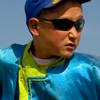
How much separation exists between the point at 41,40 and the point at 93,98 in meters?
0.77

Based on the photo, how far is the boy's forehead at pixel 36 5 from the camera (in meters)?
5.76

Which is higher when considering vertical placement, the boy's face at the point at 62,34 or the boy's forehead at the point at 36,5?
the boy's forehead at the point at 36,5

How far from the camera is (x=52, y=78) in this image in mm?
5891

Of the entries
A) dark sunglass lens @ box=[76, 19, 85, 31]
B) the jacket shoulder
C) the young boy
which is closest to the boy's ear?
the young boy

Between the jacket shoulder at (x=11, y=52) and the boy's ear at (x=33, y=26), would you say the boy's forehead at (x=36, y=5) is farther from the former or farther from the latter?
the jacket shoulder at (x=11, y=52)

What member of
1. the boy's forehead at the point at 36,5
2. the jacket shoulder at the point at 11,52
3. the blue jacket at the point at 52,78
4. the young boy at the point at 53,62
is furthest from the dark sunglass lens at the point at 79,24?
the jacket shoulder at the point at 11,52

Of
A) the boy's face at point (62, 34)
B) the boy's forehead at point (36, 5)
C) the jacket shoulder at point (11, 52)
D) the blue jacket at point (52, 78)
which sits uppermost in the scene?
the boy's forehead at point (36, 5)

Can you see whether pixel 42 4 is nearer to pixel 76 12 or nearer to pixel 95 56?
pixel 76 12

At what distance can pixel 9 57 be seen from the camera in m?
6.18

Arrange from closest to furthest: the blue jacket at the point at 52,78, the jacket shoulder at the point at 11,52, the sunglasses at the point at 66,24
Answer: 1. the sunglasses at the point at 66,24
2. the blue jacket at the point at 52,78
3. the jacket shoulder at the point at 11,52

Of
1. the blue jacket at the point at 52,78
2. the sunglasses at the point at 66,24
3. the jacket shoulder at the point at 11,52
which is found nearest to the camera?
the sunglasses at the point at 66,24

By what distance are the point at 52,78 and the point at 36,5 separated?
0.74 metres

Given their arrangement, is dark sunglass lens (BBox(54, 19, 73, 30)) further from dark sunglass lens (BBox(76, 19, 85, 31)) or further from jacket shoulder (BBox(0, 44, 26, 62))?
jacket shoulder (BBox(0, 44, 26, 62))

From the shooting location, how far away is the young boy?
5.75 metres
